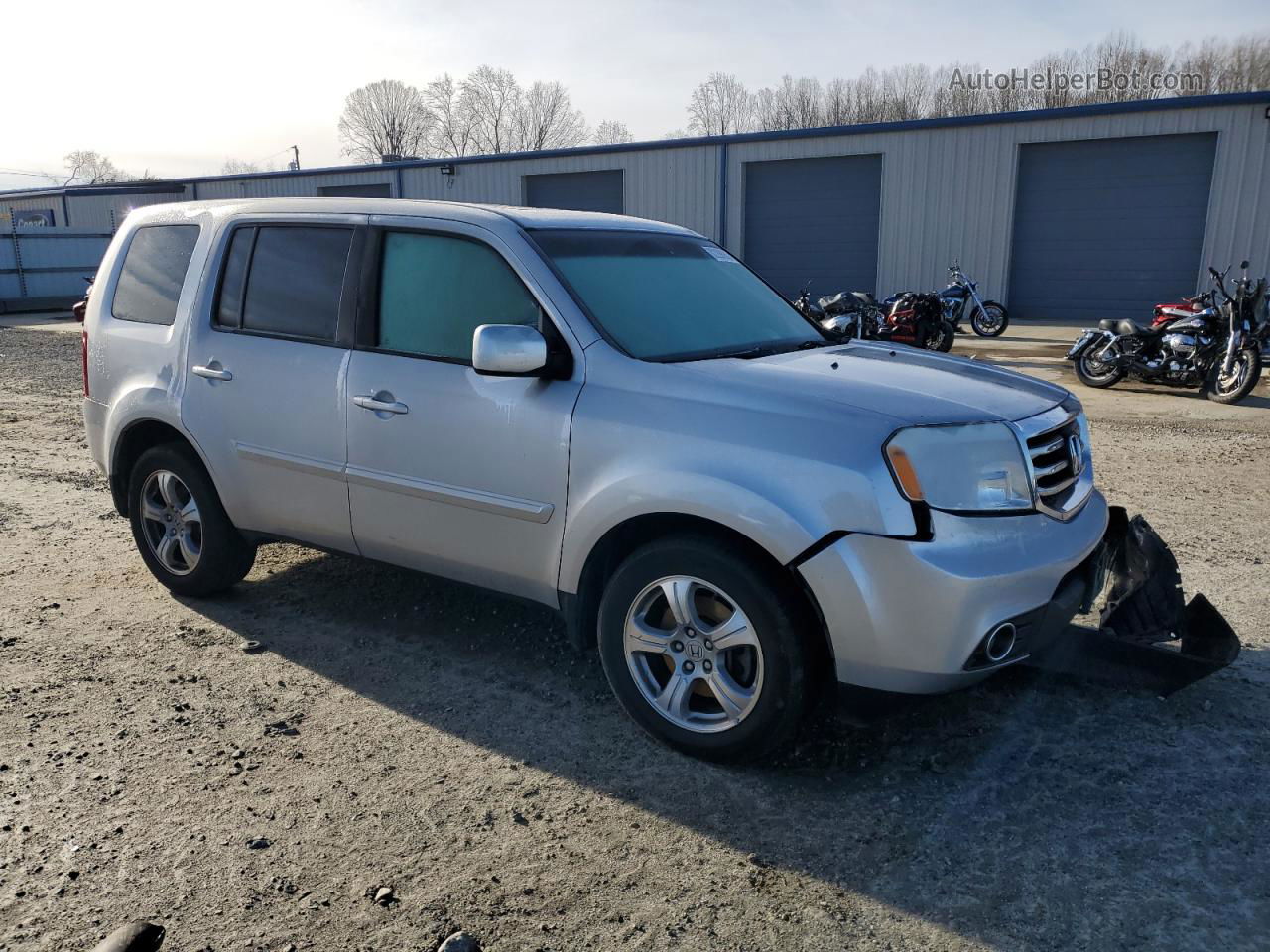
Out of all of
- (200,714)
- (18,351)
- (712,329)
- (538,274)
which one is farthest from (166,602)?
(18,351)

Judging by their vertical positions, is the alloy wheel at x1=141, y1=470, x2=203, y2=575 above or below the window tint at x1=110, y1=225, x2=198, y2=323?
below

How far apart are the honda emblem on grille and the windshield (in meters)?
1.11

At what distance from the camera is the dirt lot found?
8.56ft

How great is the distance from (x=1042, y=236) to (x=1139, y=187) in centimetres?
198

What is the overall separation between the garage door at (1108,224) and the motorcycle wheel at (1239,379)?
400 inches

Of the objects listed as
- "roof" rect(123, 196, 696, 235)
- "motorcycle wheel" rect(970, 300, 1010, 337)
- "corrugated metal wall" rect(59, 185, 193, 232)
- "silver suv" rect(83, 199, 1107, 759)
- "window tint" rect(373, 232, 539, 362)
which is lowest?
"motorcycle wheel" rect(970, 300, 1010, 337)

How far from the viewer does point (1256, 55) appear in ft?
170

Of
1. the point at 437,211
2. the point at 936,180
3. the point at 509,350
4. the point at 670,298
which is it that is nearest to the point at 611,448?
the point at 509,350

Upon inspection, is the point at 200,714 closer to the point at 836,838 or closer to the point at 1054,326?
the point at 836,838

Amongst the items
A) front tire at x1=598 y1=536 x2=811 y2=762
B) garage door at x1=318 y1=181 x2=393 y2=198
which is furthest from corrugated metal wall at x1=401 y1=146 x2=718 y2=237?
front tire at x1=598 y1=536 x2=811 y2=762

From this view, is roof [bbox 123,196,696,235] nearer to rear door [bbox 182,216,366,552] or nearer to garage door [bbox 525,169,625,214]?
rear door [bbox 182,216,366,552]

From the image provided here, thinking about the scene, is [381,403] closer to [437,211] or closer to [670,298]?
[437,211]

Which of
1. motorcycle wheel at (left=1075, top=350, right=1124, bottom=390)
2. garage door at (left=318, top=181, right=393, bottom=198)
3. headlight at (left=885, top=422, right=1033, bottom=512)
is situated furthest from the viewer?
garage door at (left=318, top=181, right=393, bottom=198)

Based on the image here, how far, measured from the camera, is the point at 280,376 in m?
4.22
